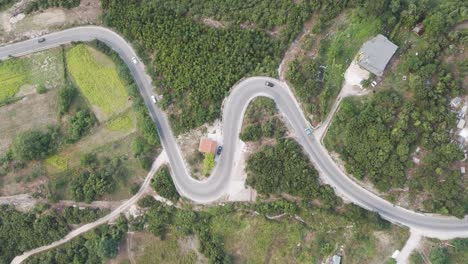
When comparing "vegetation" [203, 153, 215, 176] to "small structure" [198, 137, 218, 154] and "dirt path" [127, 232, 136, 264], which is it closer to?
"small structure" [198, 137, 218, 154]

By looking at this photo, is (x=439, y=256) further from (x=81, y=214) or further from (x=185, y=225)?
(x=81, y=214)

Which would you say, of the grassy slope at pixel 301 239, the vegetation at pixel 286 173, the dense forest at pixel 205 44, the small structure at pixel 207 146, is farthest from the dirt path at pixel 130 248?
the vegetation at pixel 286 173

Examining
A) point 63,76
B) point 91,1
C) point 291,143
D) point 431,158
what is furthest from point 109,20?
point 431,158

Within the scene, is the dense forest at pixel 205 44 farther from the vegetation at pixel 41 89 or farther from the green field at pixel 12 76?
the green field at pixel 12 76

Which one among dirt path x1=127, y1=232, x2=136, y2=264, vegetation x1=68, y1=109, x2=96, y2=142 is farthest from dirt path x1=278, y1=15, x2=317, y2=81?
dirt path x1=127, y1=232, x2=136, y2=264

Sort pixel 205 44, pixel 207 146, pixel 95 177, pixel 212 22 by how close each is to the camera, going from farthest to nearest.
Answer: pixel 212 22 < pixel 205 44 < pixel 95 177 < pixel 207 146

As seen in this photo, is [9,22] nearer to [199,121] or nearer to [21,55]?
[21,55]

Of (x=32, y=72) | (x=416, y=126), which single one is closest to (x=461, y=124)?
(x=416, y=126)
